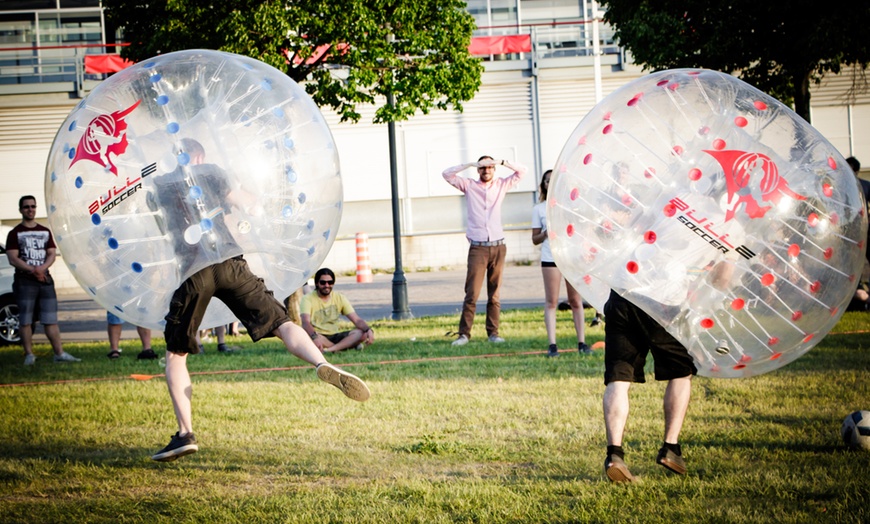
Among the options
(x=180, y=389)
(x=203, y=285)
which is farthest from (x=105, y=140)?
(x=180, y=389)

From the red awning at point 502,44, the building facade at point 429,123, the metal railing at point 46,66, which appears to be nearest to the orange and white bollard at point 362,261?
the building facade at point 429,123

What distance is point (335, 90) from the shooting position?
13.1 meters

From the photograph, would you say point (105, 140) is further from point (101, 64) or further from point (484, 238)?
point (101, 64)

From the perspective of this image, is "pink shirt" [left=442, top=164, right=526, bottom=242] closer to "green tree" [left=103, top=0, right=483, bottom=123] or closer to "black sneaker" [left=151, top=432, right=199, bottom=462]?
"green tree" [left=103, top=0, right=483, bottom=123]

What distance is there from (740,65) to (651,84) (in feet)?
39.9

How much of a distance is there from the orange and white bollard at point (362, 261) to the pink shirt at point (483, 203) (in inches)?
548

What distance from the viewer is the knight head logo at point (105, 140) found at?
5.33 meters

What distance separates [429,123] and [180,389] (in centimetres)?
2405

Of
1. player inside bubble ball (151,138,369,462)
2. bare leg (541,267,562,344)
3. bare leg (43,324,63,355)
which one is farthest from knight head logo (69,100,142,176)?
bare leg (43,324,63,355)

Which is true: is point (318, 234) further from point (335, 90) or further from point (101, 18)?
point (101, 18)

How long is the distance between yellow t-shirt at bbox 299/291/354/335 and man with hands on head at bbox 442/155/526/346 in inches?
60.1

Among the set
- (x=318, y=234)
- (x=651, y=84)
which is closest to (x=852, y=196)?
(x=651, y=84)

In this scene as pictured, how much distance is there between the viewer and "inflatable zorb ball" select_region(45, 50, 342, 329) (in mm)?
5242

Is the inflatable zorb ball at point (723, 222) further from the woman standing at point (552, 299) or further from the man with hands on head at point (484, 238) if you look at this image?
the man with hands on head at point (484, 238)
